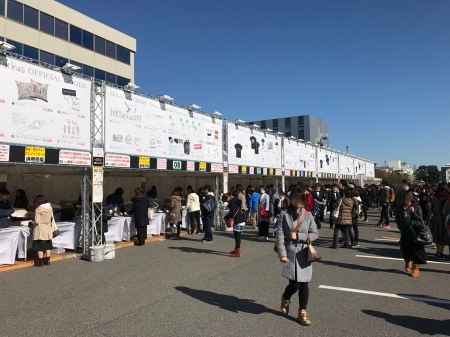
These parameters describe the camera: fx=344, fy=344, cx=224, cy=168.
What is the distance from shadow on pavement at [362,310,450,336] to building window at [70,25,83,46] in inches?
1154

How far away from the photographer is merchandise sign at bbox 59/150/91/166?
7.88m

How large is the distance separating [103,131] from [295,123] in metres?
61.3

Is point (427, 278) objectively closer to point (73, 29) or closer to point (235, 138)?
point (235, 138)

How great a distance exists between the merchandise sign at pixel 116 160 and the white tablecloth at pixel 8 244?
2616 mm

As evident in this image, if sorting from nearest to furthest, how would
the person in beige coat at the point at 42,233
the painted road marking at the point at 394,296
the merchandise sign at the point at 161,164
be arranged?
the painted road marking at the point at 394,296 → the person in beige coat at the point at 42,233 → the merchandise sign at the point at 161,164

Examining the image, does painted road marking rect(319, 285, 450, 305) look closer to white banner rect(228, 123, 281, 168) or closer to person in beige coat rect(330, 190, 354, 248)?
person in beige coat rect(330, 190, 354, 248)

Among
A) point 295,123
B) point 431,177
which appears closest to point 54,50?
point 295,123

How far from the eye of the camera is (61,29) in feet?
86.1

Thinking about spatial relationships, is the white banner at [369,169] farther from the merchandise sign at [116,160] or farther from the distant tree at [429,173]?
the distant tree at [429,173]

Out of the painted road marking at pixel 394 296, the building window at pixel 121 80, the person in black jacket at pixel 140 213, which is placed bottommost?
the painted road marking at pixel 394 296

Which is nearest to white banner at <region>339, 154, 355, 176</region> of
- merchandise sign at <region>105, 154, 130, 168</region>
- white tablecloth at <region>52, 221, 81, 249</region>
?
merchandise sign at <region>105, 154, 130, 168</region>

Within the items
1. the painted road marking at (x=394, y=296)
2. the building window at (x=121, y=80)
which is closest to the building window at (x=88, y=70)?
the building window at (x=121, y=80)

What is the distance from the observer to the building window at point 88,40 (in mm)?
28384

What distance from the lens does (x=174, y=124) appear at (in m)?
11.7
